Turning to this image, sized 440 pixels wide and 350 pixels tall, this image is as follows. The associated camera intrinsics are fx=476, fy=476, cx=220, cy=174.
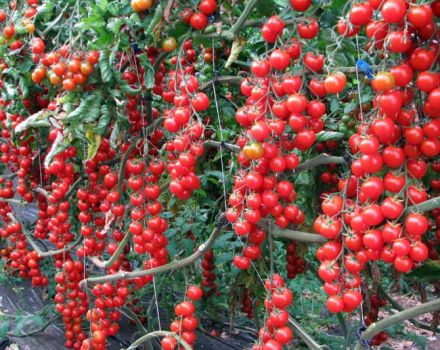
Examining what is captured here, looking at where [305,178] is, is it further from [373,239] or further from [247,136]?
[373,239]

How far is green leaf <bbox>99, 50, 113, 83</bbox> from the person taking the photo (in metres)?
1.23

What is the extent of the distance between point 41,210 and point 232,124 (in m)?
0.97

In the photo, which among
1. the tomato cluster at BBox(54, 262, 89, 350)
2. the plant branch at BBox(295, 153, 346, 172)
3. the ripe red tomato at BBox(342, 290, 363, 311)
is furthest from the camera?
the tomato cluster at BBox(54, 262, 89, 350)

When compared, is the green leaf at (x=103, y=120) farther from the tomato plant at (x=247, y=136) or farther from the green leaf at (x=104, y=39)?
the green leaf at (x=104, y=39)

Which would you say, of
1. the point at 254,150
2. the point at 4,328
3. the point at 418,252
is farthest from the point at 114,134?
the point at 4,328

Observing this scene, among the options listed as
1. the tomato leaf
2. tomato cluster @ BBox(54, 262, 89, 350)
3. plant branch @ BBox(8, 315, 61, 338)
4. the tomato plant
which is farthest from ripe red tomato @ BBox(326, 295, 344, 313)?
plant branch @ BBox(8, 315, 61, 338)

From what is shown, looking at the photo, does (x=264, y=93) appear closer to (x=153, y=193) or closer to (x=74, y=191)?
(x=153, y=193)

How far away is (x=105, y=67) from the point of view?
1.23 meters

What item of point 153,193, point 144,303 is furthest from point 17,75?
point 144,303

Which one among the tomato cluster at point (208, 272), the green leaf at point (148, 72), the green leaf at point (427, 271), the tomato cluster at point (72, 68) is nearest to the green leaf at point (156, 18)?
the green leaf at point (148, 72)

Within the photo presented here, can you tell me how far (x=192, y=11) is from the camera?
1100mm

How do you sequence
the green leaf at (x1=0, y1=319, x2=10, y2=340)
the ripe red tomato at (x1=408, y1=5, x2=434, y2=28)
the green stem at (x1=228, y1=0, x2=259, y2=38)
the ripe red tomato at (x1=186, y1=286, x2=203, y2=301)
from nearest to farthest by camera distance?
the ripe red tomato at (x1=408, y1=5, x2=434, y2=28) < the green stem at (x1=228, y1=0, x2=259, y2=38) < the ripe red tomato at (x1=186, y1=286, x2=203, y2=301) < the green leaf at (x1=0, y1=319, x2=10, y2=340)

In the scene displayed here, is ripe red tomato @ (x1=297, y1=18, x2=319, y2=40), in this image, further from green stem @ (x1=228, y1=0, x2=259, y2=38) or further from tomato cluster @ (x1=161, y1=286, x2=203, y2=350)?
tomato cluster @ (x1=161, y1=286, x2=203, y2=350)

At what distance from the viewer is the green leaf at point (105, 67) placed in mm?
1227
